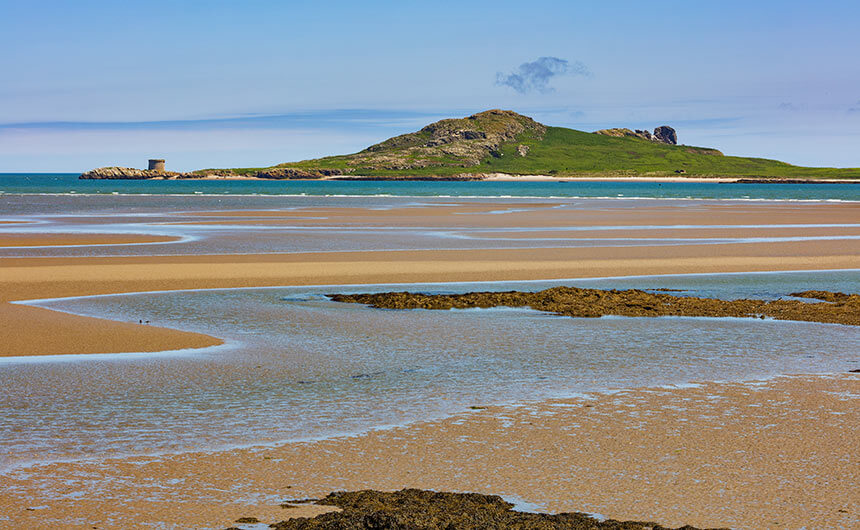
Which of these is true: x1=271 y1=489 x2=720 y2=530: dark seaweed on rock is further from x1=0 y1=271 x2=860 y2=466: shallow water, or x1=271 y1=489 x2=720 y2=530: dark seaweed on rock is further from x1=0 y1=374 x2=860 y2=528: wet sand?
x1=0 y1=271 x2=860 y2=466: shallow water

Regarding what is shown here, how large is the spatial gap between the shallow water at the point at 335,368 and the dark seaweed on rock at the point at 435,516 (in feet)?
6.99

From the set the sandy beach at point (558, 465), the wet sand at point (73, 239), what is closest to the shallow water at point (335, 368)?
the sandy beach at point (558, 465)

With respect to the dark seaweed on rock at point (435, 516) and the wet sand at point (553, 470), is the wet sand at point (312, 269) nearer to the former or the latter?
the wet sand at point (553, 470)

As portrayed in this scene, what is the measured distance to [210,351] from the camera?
43.8 ft

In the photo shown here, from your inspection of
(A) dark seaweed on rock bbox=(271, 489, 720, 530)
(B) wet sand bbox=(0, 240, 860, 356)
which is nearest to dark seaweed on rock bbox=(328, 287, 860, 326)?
(B) wet sand bbox=(0, 240, 860, 356)

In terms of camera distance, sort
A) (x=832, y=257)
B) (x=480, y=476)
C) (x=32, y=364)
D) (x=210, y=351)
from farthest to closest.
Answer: (x=832, y=257) → (x=210, y=351) → (x=32, y=364) → (x=480, y=476)

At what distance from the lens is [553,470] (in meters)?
7.82

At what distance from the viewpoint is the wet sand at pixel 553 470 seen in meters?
6.82

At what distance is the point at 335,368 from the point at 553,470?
4.92 meters

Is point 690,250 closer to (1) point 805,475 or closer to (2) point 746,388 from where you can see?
(2) point 746,388

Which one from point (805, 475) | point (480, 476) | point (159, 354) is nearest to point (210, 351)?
point (159, 354)

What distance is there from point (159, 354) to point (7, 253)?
62.5 ft

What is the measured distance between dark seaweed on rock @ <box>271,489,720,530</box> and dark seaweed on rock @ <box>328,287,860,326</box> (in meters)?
10.3

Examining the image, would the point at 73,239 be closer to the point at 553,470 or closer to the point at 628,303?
the point at 628,303
